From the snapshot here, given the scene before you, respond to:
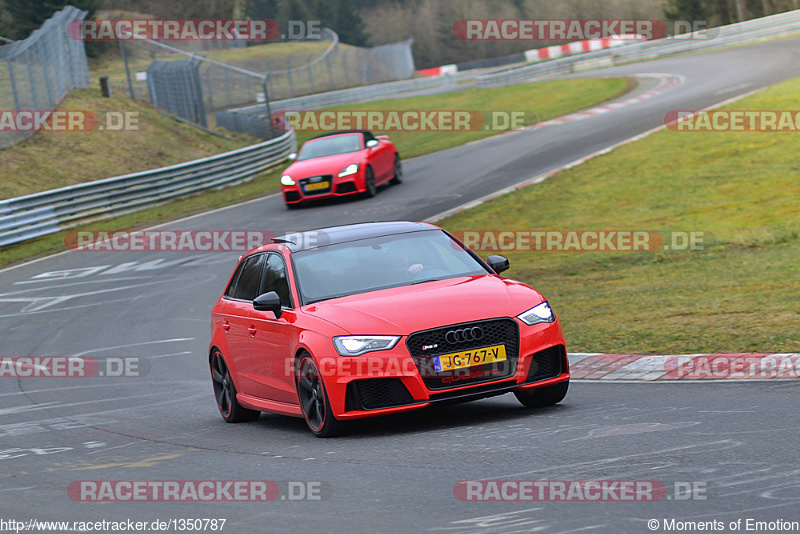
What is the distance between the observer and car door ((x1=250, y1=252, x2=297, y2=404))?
8359mm

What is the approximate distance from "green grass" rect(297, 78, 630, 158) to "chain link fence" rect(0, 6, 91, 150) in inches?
400

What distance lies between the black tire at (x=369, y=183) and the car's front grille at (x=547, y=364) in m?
18.2

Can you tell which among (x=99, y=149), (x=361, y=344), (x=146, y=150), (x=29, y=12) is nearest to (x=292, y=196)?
(x=99, y=149)

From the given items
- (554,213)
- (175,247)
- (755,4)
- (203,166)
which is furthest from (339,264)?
(755,4)

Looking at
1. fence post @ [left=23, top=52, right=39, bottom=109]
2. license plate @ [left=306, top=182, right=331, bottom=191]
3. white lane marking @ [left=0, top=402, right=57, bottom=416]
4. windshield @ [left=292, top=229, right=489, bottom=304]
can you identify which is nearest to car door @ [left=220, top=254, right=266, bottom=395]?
windshield @ [left=292, top=229, right=489, bottom=304]

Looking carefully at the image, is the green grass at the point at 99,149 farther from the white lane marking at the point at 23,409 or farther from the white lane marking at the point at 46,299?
the white lane marking at the point at 23,409

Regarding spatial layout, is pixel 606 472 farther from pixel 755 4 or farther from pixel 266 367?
pixel 755 4

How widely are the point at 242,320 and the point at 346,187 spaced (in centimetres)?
1650

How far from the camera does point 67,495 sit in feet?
21.8

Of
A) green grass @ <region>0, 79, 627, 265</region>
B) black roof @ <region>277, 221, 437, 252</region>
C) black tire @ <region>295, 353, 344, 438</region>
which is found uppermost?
black roof @ <region>277, 221, 437, 252</region>

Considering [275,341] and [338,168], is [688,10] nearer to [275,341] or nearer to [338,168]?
[338,168]

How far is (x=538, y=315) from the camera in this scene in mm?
7984

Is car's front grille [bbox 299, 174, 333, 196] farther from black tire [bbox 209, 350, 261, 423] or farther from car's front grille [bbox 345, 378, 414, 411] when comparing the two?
car's front grille [bbox 345, 378, 414, 411]

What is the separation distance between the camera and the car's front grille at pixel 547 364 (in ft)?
25.9
